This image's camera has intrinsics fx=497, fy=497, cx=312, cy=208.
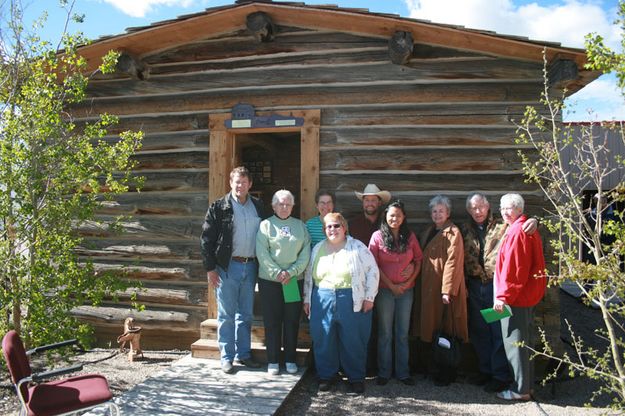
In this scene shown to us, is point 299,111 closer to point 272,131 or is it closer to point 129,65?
point 272,131

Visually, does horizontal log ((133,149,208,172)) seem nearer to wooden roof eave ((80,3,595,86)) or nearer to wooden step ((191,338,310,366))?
wooden roof eave ((80,3,595,86))

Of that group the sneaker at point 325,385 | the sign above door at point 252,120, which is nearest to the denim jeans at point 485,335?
the sneaker at point 325,385

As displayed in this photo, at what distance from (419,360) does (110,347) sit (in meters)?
3.75

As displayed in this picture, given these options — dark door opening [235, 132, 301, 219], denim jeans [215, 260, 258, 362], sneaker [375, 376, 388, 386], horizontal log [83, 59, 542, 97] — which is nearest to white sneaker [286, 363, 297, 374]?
denim jeans [215, 260, 258, 362]

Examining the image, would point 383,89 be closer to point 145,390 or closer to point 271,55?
point 271,55

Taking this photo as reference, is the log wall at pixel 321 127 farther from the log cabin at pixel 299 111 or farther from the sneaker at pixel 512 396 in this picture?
the sneaker at pixel 512 396

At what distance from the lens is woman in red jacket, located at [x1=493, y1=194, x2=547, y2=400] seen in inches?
166

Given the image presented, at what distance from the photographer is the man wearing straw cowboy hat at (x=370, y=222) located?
501 centimetres

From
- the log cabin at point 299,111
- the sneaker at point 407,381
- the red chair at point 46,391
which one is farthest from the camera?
the log cabin at point 299,111

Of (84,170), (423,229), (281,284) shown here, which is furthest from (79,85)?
(423,229)

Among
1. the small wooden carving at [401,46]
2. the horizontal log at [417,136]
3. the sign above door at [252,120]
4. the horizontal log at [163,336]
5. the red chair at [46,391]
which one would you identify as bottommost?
the horizontal log at [163,336]

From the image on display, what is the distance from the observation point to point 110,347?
20.2ft

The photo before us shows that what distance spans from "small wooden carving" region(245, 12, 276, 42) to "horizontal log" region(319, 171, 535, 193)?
5.61 feet

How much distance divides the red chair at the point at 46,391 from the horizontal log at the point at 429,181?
311 cm
